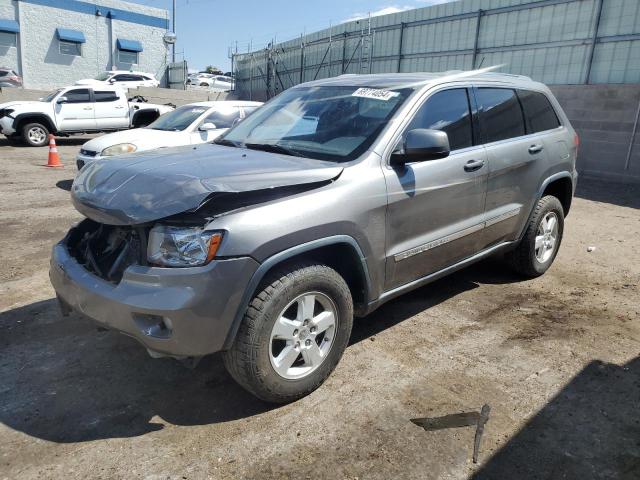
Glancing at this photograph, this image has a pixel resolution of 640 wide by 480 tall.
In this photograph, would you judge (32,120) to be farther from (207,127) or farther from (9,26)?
(9,26)

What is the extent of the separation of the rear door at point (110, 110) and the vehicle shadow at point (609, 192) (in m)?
12.9

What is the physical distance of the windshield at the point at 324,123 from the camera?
340 cm

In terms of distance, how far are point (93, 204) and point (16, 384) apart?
1.23 meters

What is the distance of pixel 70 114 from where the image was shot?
15109 mm

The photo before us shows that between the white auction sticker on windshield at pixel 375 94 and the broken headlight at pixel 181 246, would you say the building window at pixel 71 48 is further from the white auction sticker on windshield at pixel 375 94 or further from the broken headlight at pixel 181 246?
the broken headlight at pixel 181 246

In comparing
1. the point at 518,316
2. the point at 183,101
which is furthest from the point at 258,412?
the point at 183,101

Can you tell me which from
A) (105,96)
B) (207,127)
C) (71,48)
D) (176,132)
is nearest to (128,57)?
(71,48)

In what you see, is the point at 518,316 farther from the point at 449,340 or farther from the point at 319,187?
the point at 319,187

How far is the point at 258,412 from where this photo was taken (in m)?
2.90

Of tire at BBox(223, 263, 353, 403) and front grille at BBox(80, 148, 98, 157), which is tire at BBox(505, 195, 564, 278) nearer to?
tire at BBox(223, 263, 353, 403)

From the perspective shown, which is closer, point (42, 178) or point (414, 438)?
point (414, 438)

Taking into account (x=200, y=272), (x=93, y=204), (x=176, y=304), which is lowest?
(x=176, y=304)

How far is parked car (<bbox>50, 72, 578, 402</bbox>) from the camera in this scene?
100 inches

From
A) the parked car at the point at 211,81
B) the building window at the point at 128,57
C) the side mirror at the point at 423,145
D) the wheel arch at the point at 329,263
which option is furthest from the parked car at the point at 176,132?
the parked car at the point at 211,81
